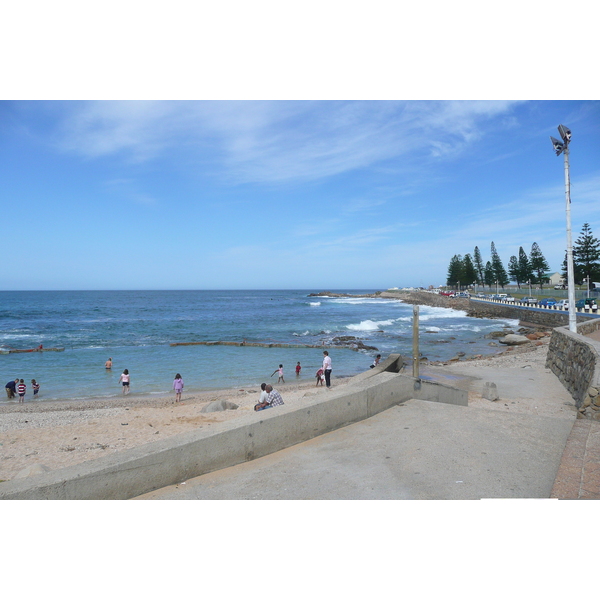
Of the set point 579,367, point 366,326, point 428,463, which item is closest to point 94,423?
point 428,463

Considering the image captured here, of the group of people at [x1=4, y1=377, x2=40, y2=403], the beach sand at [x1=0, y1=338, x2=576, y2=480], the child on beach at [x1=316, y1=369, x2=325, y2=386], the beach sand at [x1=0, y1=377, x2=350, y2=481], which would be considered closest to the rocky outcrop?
the beach sand at [x1=0, y1=338, x2=576, y2=480]

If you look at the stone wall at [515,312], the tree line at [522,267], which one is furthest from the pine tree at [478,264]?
the stone wall at [515,312]

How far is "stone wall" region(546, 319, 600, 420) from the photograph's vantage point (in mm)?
5844

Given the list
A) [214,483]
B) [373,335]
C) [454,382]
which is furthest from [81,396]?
[373,335]

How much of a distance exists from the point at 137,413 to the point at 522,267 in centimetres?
7726

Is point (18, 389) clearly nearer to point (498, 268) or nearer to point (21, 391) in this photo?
point (21, 391)

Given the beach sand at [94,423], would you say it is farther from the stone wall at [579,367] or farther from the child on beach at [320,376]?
the stone wall at [579,367]

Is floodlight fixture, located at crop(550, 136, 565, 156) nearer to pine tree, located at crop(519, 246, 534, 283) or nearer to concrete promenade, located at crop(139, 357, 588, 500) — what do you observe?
concrete promenade, located at crop(139, 357, 588, 500)

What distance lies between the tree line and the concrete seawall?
140 feet

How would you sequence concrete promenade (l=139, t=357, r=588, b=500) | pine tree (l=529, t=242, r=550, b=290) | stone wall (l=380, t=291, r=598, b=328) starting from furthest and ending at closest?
pine tree (l=529, t=242, r=550, b=290), stone wall (l=380, t=291, r=598, b=328), concrete promenade (l=139, t=357, r=588, b=500)

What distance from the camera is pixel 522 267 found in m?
74.2

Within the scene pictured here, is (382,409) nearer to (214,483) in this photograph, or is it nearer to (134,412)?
(214,483)

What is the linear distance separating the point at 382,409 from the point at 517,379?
8617 mm

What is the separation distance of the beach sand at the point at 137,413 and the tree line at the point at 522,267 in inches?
1318
